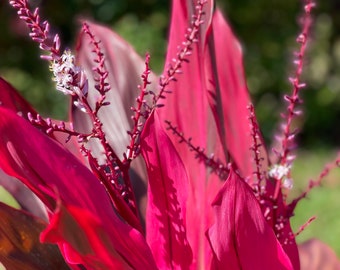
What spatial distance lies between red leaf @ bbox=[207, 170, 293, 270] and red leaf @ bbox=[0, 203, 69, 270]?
0.51 feet

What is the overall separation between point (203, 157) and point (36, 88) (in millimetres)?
4678

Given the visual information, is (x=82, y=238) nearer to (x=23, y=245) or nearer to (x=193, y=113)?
(x=23, y=245)

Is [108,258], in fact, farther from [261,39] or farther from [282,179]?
[261,39]

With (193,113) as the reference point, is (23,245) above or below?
below

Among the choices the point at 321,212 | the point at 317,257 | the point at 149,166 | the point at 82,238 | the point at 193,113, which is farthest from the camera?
the point at 321,212

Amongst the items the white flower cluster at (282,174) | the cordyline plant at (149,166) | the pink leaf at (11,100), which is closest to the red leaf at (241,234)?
the cordyline plant at (149,166)

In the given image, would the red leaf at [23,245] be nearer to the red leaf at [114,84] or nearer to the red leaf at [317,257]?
the red leaf at [114,84]

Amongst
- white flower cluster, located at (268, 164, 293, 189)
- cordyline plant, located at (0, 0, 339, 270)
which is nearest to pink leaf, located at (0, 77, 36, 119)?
cordyline plant, located at (0, 0, 339, 270)

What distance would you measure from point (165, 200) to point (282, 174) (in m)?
0.13

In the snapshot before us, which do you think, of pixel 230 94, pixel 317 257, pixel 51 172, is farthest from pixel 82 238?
pixel 317 257

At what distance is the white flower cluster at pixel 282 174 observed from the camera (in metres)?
0.73

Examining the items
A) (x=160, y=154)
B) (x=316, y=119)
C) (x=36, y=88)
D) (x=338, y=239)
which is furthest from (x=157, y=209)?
(x=316, y=119)

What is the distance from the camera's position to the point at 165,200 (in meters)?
0.67

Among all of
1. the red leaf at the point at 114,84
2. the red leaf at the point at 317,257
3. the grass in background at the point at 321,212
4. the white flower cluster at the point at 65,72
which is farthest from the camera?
the grass in background at the point at 321,212
